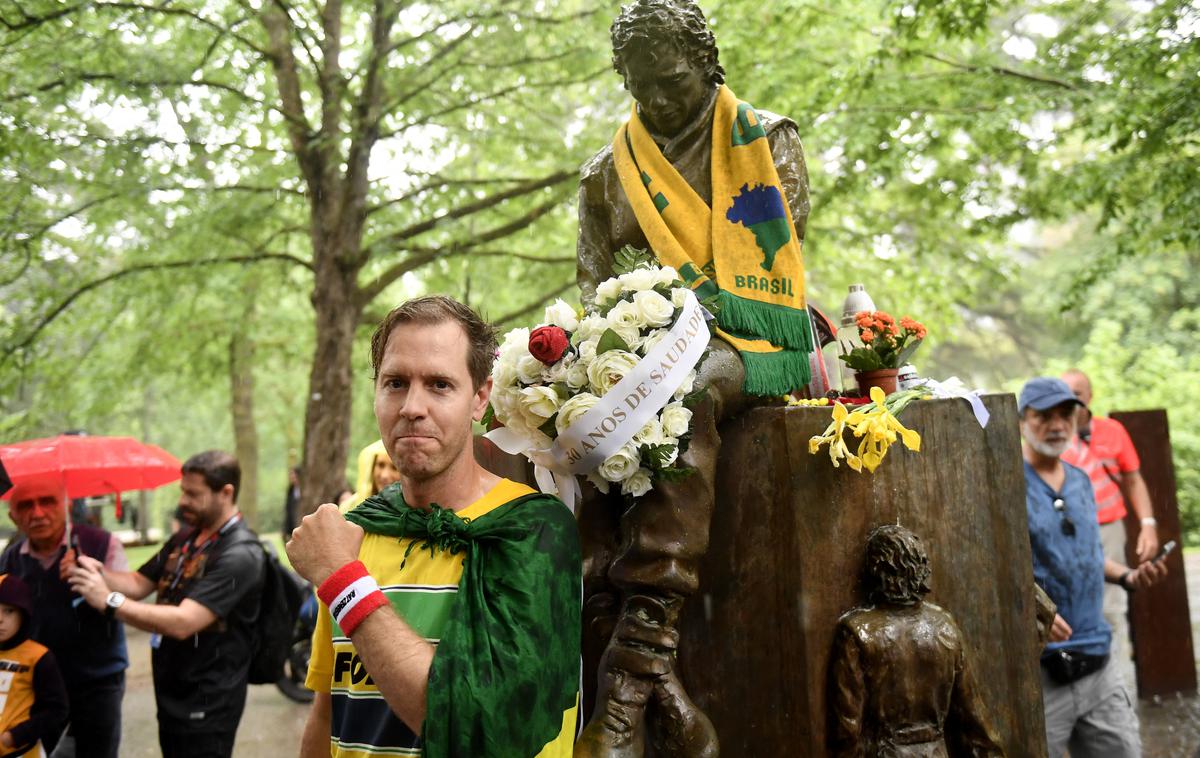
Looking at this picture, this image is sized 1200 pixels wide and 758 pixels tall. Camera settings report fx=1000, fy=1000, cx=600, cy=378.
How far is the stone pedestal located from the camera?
3.11 metres

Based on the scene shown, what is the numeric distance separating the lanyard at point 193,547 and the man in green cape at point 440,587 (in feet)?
8.86

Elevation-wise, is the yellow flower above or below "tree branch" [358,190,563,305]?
below

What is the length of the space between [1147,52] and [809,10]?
262cm

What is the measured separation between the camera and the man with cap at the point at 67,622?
4.77 meters

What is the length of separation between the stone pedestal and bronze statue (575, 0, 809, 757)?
0.17 meters

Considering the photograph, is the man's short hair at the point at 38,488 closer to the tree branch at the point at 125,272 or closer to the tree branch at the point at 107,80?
the tree branch at the point at 107,80

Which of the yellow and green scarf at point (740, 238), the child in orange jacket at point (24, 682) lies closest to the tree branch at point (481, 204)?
the child in orange jacket at point (24, 682)

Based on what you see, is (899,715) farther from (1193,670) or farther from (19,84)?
(19,84)

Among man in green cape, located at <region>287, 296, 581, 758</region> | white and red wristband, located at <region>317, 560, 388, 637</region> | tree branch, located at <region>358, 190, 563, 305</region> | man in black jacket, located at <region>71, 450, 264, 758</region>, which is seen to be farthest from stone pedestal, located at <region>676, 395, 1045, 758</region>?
tree branch, located at <region>358, 190, 563, 305</region>

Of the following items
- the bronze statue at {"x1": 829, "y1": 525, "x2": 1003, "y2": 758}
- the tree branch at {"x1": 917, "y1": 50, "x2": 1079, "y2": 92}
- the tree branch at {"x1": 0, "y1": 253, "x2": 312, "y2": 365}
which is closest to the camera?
the bronze statue at {"x1": 829, "y1": 525, "x2": 1003, "y2": 758}

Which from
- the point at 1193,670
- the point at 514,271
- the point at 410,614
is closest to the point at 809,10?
the point at 514,271

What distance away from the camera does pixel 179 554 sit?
4996mm

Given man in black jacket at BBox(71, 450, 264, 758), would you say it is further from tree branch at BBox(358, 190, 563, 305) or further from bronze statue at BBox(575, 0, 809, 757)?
tree branch at BBox(358, 190, 563, 305)

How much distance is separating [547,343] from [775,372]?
0.87m
